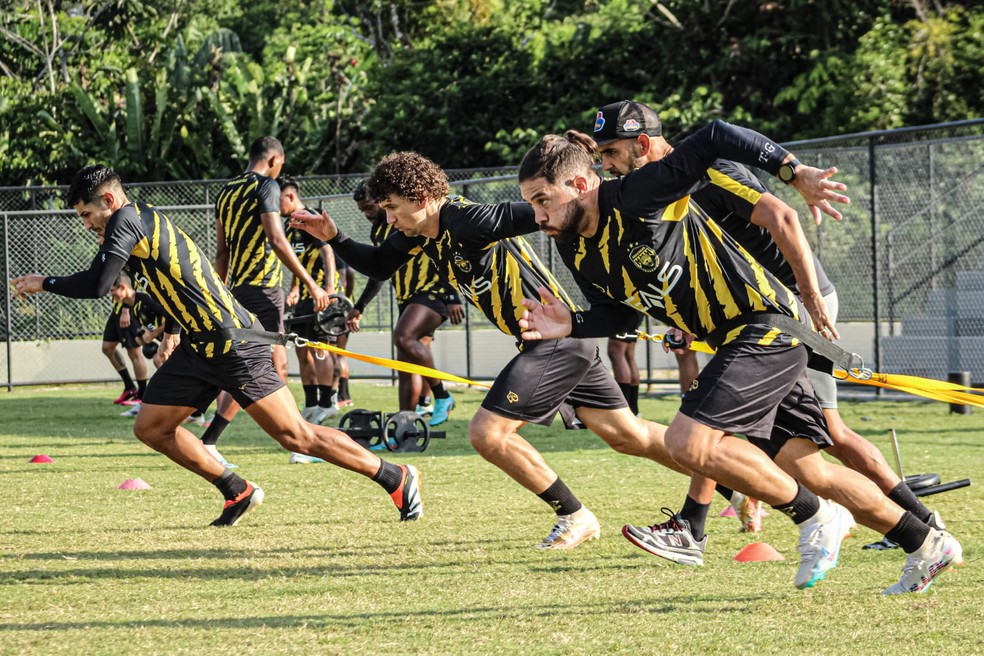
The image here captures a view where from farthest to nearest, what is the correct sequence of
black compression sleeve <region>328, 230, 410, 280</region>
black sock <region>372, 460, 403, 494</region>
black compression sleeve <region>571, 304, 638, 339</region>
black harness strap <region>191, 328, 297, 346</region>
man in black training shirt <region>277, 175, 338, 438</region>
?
1. man in black training shirt <region>277, 175, 338, 438</region>
2. black sock <region>372, 460, 403, 494</region>
3. black harness strap <region>191, 328, 297, 346</region>
4. black compression sleeve <region>328, 230, 410, 280</region>
5. black compression sleeve <region>571, 304, 638, 339</region>

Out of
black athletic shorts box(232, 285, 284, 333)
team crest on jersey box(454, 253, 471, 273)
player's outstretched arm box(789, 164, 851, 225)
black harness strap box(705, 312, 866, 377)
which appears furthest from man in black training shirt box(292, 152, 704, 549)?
black athletic shorts box(232, 285, 284, 333)

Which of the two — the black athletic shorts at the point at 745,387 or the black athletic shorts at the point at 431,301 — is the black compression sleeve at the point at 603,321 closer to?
the black athletic shorts at the point at 745,387

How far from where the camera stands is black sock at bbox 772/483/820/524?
4.91 metres

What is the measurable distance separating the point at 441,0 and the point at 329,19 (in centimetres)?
373

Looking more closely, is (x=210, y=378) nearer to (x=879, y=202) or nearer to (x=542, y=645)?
(x=542, y=645)

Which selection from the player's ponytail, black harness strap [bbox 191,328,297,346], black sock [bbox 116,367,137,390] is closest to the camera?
the player's ponytail

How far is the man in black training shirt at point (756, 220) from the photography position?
4.94 m

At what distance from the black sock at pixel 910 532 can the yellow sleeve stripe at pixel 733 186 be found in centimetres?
137

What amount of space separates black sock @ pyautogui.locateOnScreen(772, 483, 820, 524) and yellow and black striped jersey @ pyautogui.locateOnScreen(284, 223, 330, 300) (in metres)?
7.59

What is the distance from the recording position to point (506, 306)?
6.33m

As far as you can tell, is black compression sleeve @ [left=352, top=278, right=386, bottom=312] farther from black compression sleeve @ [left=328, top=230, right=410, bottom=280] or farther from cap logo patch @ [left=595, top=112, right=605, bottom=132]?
cap logo patch @ [left=595, top=112, right=605, bottom=132]

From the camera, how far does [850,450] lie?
18.9 feet

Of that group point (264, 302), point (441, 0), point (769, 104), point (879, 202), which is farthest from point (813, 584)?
point (441, 0)

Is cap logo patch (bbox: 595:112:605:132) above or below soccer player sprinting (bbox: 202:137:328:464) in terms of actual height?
above
